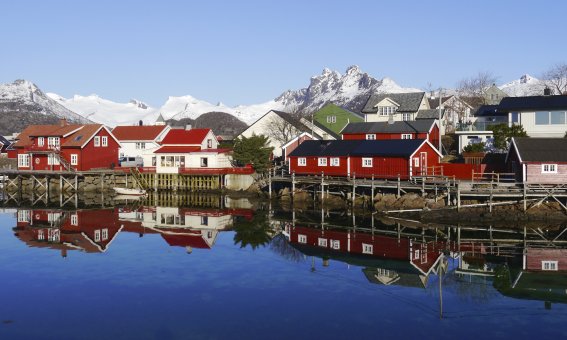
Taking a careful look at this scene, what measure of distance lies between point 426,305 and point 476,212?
17605 millimetres

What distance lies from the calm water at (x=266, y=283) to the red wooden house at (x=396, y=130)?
20.8m

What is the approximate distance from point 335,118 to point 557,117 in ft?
110

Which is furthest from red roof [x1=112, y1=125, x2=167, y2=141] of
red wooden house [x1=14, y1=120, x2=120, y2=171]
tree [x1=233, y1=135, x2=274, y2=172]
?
tree [x1=233, y1=135, x2=274, y2=172]

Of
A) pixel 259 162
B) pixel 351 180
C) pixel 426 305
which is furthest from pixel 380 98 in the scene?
→ pixel 426 305

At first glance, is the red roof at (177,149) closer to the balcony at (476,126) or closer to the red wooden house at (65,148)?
the red wooden house at (65,148)

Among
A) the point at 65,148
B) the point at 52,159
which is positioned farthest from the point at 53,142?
the point at 52,159

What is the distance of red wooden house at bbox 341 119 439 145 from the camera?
181 ft

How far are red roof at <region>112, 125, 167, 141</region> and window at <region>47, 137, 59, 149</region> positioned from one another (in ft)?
33.2

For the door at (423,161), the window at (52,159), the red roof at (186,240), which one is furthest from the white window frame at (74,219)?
the door at (423,161)

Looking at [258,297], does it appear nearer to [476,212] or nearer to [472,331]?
[472,331]

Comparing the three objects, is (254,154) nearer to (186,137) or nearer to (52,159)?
(186,137)

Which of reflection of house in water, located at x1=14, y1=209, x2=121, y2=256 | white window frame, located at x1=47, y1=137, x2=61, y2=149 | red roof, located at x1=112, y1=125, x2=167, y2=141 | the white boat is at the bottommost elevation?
reflection of house in water, located at x1=14, y1=209, x2=121, y2=256

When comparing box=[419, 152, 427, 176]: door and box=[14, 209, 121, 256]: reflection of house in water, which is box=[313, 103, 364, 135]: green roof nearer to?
box=[419, 152, 427, 176]: door

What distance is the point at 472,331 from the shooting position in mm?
17641
